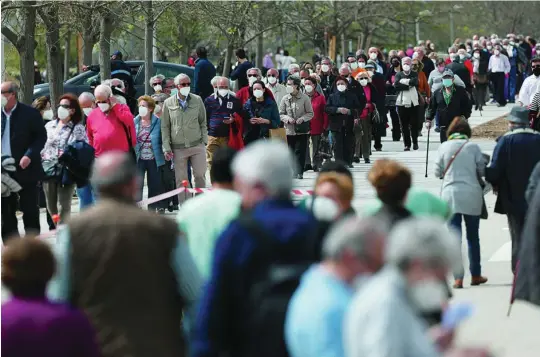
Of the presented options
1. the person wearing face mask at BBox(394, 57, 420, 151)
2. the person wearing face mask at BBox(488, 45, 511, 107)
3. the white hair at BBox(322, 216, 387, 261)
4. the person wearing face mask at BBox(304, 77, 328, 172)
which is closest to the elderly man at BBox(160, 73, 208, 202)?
the person wearing face mask at BBox(304, 77, 328, 172)

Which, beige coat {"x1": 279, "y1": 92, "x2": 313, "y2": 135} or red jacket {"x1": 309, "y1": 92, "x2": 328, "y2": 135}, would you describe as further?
red jacket {"x1": 309, "y1": 92, "x2": 328, "y2": 135}

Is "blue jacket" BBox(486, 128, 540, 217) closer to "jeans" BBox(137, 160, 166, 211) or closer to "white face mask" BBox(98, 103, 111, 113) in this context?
"white face mask" BBox(98, 103, 111, 113)

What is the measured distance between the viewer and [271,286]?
6070 mm

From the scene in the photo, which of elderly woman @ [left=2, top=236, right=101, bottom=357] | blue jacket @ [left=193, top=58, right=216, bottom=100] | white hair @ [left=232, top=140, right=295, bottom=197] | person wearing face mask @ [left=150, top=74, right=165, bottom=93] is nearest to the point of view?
elderly woman @ [left=2, top=236, right=101, bottom=357]

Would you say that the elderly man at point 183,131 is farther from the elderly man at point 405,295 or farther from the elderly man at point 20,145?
the elderly man at point 405,295

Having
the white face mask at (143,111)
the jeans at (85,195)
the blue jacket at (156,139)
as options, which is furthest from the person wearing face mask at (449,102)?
the jeans at (85,195)

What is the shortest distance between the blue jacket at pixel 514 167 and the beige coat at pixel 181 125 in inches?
236

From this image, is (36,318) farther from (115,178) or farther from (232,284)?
(115,178)

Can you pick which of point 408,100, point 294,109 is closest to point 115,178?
point 294,109

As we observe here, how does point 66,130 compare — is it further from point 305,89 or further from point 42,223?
point 305,89

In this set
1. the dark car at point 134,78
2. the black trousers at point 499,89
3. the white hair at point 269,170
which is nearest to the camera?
Answer: the white hair at point 269,170

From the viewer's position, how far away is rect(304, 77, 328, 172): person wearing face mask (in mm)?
22906

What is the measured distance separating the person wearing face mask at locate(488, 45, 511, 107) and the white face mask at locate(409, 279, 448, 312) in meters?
35.8

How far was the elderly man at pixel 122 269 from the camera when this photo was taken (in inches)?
257
